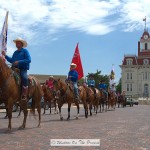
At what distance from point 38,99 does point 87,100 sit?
9067mm

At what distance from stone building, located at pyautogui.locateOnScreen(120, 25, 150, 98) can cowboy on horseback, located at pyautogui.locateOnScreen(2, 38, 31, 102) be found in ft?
402

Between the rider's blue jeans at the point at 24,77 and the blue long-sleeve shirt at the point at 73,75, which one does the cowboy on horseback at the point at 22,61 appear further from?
the blue long-sleeve shirt at the point at 73,75

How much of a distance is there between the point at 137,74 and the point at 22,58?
410ft

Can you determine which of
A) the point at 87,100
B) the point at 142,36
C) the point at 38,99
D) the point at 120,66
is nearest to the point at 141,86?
the point at 120,66

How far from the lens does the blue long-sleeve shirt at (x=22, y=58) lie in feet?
42.1

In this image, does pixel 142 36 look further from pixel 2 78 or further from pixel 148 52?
pixel 2 78

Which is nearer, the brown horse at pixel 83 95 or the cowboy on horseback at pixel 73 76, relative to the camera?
the cowboy on horseback at pixel 73 76

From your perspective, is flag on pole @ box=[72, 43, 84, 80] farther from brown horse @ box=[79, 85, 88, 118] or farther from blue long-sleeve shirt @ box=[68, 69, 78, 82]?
blue long-sleeve shirt @ box=[68, 69, 78, 82]

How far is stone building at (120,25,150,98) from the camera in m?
135

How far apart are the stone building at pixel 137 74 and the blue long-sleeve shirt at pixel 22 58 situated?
12255 cm

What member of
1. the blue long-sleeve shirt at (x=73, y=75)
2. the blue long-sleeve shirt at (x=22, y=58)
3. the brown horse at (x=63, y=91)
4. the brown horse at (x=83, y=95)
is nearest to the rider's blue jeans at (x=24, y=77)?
the blue long-sleeve shirt at (x=22, y=58)

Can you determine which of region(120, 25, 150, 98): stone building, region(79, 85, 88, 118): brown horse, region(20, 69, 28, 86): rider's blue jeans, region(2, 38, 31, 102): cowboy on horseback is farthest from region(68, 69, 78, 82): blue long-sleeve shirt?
region(120, 25, 150, 98): stone building

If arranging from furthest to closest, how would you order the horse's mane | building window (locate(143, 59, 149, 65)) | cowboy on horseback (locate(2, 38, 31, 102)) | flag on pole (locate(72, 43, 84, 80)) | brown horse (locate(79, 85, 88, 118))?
1. building window (locate(143, 59, 149, 65))
2. flag on pole (locate(72, 43, 84, 80))
3. brown horse (locate(79, 85, 88, 118))
4. cowboy on horseback (locate(2, 38, 31, 102))
5. the horse's mane

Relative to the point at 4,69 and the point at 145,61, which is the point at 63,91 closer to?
the point at 4,69
